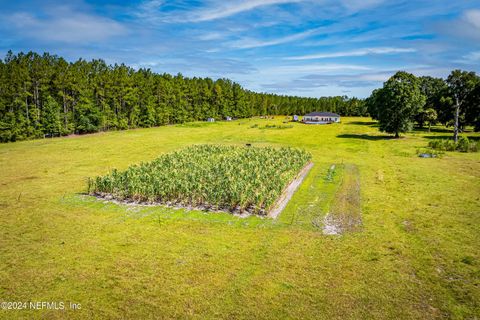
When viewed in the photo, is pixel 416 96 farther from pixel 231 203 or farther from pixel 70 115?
pixel 70 115

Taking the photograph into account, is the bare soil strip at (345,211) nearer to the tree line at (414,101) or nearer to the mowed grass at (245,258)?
the mowed grass at (245,258)

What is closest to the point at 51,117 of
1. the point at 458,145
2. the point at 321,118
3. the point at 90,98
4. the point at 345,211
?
the point at 90,98

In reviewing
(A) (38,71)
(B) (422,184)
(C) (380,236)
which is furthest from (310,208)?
(A) (38,71)

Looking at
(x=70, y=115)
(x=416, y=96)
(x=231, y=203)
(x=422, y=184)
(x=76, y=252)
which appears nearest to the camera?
(x=76, y=252)

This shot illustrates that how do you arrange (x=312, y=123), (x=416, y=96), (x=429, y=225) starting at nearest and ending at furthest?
(x=429, y=225) → (x=416, y=96) → (x=312, y=123)

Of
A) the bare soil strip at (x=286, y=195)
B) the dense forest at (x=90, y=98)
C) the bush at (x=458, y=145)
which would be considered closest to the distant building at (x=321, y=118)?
the dense forest at (x=90, y=98)

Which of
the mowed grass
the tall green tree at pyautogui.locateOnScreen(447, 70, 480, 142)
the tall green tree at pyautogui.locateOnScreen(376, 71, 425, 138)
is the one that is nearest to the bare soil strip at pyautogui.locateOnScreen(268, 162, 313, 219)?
the mowed grass
